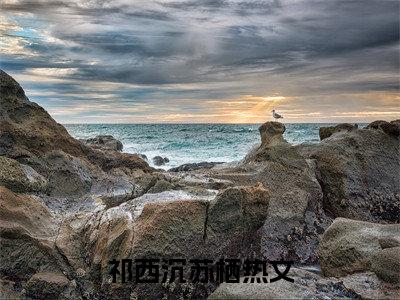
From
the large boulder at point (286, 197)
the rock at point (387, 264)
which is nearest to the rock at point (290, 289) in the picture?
the rock at point (387, 264)

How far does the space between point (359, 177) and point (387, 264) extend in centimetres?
457

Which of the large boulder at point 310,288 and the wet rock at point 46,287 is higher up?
the large boulder at point 310,288

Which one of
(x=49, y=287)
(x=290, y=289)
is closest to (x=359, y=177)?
(x=290, y=289)

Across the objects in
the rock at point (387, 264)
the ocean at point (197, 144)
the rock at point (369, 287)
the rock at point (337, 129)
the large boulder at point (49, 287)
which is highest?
the rock at point (337, 129)

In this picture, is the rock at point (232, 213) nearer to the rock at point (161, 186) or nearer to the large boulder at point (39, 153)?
the rock at point (161, 186)

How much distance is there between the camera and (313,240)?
8.52m

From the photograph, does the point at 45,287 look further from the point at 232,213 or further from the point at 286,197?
Answer: the point at 286,197

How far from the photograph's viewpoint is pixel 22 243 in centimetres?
668

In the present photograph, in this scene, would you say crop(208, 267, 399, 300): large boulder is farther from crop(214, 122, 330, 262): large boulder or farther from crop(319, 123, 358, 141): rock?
crop(319, 123, 358, 141): rock

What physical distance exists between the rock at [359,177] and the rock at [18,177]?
236 inches

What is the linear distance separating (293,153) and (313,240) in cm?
232

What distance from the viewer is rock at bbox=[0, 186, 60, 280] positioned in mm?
6547

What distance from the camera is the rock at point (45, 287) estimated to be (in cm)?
617

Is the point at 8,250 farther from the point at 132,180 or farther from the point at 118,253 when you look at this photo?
the point at 132,180
